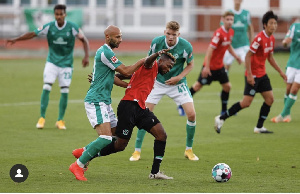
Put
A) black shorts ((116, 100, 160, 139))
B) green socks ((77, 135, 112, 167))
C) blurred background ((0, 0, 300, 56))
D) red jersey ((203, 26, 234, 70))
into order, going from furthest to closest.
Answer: blurred background ((0, 0, 300, 56)), red jersey ((203, 26, 234, 70)), black shorts ((116, 100, 160, 139)), green socks ((77, 135, 112, 167))

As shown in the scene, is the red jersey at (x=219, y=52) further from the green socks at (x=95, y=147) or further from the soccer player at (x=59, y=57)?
the green socks at (x=95, y=147)

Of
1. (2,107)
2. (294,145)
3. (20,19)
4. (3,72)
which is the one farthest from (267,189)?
(20,19)

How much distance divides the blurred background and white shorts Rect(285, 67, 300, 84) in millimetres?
20920

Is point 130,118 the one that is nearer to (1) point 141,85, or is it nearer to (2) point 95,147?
(1) point 141,85

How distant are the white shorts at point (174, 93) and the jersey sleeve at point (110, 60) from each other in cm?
236

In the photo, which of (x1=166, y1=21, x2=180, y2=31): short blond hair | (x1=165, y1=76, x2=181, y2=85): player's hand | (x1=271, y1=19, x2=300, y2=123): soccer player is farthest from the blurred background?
(x1=166, y1=21, x2=180, y2=31): short blond hair

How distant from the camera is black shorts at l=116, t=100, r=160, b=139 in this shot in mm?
10039

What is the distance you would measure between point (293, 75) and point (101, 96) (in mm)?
7440

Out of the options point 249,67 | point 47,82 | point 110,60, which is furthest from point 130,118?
point 47,82

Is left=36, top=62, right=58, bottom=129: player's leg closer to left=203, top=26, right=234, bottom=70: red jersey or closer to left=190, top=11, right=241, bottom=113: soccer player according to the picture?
left=190, top=11, right=241, bottom=113: soccer player

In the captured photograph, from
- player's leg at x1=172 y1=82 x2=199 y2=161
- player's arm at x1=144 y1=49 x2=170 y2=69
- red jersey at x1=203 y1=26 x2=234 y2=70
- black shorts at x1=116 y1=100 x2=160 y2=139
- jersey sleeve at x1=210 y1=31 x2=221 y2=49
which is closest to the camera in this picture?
player's arm at x1=144 y1=49 x2=170 y2=69

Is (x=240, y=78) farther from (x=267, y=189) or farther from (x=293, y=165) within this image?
(x=267, y=189)

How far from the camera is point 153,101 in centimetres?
1213

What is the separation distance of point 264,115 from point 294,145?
1.57 m
